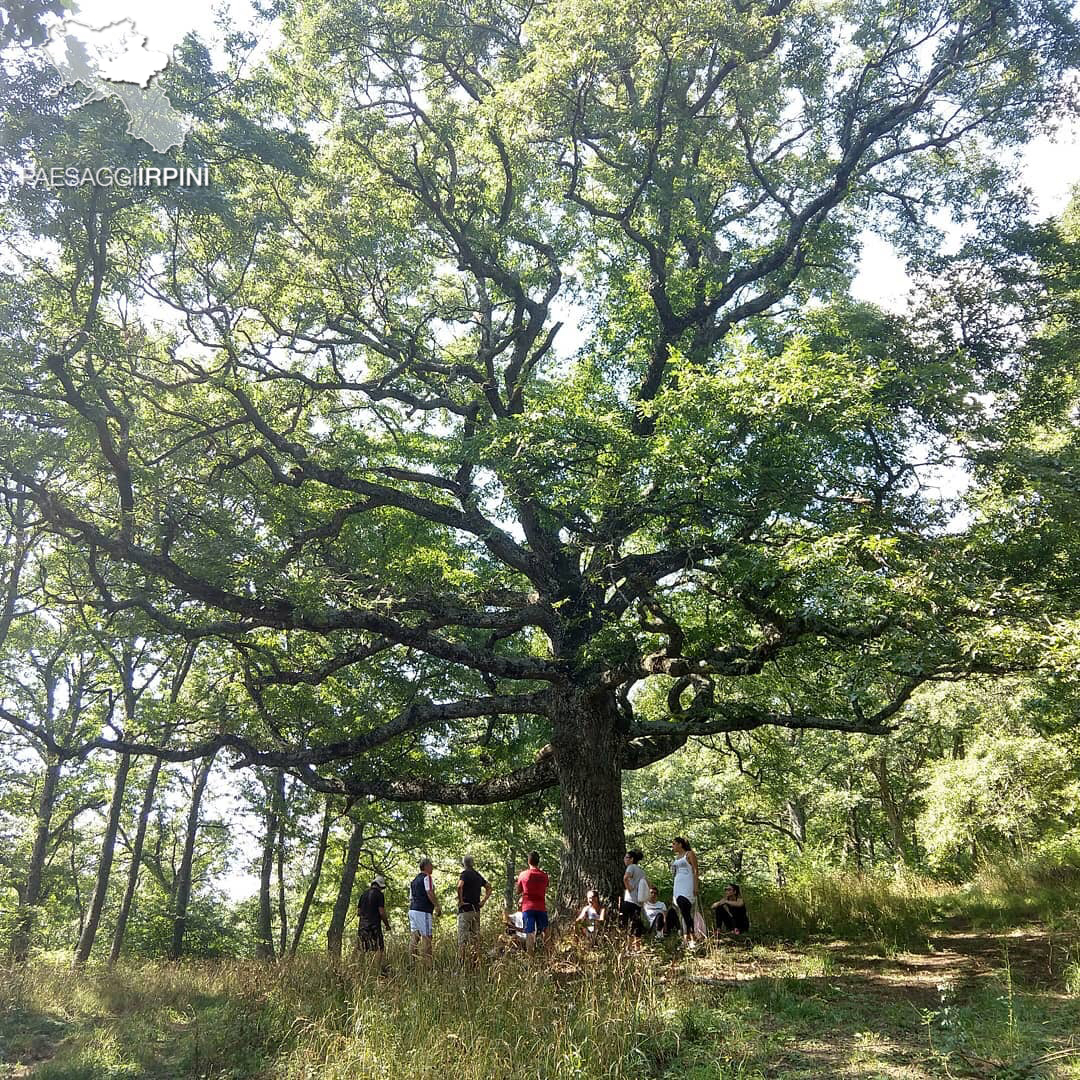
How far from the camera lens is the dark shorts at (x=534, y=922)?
9383 millimetres

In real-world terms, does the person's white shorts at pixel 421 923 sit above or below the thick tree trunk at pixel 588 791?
below

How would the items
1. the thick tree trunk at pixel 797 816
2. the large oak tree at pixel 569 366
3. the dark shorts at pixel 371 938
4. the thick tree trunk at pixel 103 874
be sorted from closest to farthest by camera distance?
the large oak tree at pixel 569 366, the dark shorts at pixel 371 938, the thick tree trunk at pixel 103 874, the thick tree trunk at pixel 797 816

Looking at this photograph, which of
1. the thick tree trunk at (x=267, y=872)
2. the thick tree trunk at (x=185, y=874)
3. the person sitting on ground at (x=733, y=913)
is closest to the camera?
the person sitting on ground at (x=733, y=913)

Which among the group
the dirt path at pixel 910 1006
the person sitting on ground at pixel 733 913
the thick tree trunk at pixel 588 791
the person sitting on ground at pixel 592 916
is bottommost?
the dirt path at pixel 910 1006

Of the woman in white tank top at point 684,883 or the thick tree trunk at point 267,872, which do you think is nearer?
the woman in white tank top at point 684,883

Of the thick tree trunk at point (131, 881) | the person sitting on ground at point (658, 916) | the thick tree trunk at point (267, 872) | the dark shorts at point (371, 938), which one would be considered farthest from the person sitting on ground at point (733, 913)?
the thick tree trunk at point (131, 881)

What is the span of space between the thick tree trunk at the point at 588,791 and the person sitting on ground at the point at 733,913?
73.2 inches

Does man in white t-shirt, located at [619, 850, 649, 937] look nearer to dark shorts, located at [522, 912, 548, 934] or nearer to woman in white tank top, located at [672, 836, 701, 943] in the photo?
woman in white tank top, located at [672, 836, 701, 943]

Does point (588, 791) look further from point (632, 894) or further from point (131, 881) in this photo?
point (131, 881)

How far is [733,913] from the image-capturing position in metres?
11.0

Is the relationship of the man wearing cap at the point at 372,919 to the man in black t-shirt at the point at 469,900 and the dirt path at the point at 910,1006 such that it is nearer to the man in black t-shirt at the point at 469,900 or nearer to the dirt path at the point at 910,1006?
the man in black t-shirt at the point at 469,900

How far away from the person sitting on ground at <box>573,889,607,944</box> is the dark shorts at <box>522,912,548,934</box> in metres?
0.49

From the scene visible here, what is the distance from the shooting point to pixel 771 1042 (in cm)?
557

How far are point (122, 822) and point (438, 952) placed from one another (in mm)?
23417
